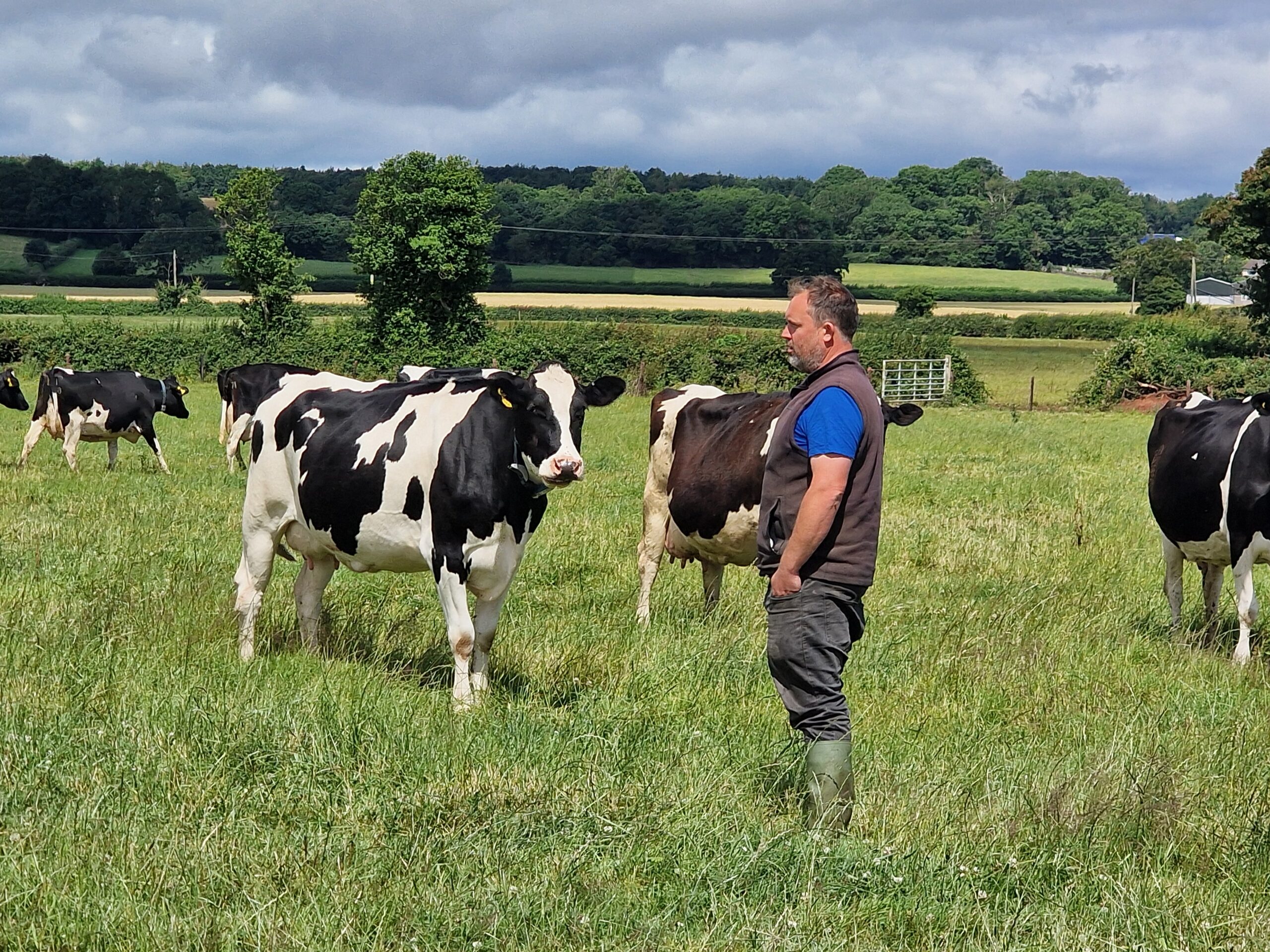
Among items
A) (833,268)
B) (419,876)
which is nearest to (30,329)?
(419,876)

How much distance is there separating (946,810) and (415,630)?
418cm

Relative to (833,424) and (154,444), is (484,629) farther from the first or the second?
(154,444)

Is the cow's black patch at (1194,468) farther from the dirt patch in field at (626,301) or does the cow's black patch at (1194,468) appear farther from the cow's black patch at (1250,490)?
the dirt patch in field at (626,301)

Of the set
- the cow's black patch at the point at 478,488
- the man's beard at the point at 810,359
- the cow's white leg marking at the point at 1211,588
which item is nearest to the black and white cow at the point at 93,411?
the cow's black patch at the point at 478,488

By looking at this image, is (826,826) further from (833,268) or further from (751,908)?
(833,268)

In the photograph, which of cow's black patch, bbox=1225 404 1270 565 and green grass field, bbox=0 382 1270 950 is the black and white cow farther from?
cow's black patch, bbox=1225 404 1270 565

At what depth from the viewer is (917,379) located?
4766 cm

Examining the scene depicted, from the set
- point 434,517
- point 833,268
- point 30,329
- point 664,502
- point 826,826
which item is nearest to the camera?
point 826,826

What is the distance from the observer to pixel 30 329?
48.6m

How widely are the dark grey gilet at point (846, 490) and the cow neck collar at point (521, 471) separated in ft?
6.55

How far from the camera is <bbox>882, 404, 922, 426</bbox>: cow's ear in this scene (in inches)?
340

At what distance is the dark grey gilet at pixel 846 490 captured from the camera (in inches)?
205

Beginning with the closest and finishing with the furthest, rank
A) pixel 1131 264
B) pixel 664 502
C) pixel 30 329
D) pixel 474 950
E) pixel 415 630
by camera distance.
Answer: pixel 474 950 < pixel 415 630 < pixel 664 502 < pixel 30 329 < pixel 1131 264

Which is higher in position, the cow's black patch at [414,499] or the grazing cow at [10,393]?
the cow's black patch at [414,499]
